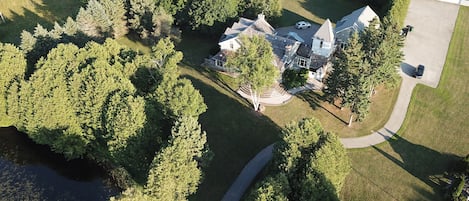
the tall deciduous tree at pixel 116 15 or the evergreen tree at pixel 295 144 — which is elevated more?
the tall deciduous tree at pixel 116 15

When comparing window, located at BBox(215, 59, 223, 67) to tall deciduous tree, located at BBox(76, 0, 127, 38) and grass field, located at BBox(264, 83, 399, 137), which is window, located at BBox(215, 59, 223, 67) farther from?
tall deciduous tree, located at BBox(76, 0, 127, 38)

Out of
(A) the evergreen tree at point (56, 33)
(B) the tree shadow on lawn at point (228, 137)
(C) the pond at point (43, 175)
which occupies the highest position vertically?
(A) the evergreen tree at point (56, 33)

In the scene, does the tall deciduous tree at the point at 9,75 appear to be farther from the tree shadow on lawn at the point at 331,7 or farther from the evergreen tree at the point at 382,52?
the tree shadow on lawn at the point at 331,7

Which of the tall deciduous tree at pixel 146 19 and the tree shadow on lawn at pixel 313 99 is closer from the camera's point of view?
the tree shadow on lawn at pixel 313 99

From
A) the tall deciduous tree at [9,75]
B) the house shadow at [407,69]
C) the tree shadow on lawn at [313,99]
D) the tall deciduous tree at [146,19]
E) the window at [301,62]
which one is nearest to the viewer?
the tall deciduous tree at [9,75]

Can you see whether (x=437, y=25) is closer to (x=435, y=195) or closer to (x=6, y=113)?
(x=435, y=195)

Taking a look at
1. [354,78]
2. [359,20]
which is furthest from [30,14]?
[354,78]

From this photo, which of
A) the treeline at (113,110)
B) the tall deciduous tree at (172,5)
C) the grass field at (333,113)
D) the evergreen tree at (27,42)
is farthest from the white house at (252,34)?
the evergreen tree at (27,42)
